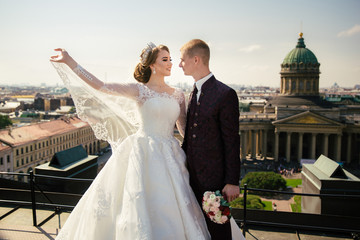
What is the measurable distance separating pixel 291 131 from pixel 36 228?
5272 cm

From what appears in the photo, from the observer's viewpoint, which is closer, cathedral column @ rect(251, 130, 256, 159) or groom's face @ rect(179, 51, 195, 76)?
groom's face @ rect(179, 51, 195, 76)

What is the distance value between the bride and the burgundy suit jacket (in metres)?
0.31

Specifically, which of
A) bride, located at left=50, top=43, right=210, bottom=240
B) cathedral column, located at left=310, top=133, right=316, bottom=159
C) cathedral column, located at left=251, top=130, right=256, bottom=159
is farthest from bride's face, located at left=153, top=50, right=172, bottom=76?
cathedral column, located at left=310, top=133, right=316, bottom=159

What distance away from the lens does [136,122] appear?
16.2 ft

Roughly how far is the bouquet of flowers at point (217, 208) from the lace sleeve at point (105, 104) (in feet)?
5.52

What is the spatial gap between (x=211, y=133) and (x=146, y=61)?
56.3 inches

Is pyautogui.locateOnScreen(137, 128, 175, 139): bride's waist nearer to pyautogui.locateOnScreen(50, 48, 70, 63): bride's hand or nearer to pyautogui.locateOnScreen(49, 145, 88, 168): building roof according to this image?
pyautogui.locateOnScreen(50, 48, 70, 63): bride's hand

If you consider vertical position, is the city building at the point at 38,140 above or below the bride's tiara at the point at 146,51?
below

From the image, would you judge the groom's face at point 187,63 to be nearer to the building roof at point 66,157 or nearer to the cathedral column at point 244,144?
the building roof at point 66,157

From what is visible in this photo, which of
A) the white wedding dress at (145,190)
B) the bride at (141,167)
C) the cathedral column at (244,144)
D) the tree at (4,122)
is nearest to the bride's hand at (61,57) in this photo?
the bride at (141,167)

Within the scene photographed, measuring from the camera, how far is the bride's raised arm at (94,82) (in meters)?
4.45

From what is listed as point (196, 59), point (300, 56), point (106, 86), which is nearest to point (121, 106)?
point (106, 86)

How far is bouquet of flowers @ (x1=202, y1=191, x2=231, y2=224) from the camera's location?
3740mm

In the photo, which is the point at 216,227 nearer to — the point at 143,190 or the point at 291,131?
the point at 143,190
